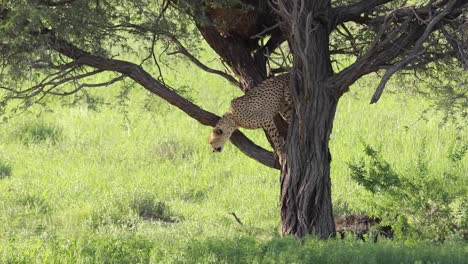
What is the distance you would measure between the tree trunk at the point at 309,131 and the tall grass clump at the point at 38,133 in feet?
20.3

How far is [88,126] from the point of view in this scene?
46.8 ft

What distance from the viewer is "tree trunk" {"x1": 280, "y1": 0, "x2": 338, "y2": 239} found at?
25.6 feet

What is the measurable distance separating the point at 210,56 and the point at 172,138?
12.8 feet

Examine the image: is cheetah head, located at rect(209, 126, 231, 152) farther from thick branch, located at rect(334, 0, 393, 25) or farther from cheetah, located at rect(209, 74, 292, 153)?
thick branch, located at rect(334, 0, 393, 25)

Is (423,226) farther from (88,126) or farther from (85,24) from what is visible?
(88,126)

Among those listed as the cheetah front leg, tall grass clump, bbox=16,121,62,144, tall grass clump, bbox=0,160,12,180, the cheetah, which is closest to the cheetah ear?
the cheetah

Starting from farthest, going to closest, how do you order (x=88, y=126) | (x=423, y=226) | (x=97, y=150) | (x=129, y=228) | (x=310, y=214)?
(x=88, y=126) → (x=97, y=150) → (x=129, y=228) → (x=423, y=226) → (x=310, y=214)

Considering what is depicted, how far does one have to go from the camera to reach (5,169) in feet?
39.6

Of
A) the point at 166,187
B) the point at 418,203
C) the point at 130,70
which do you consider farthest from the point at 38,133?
the point at 418,203

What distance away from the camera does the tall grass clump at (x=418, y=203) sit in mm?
8727

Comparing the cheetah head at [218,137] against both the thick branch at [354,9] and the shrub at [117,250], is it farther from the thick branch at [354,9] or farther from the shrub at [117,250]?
the shrub at [117,250]

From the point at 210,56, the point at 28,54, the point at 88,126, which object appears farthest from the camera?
the point at 210,56

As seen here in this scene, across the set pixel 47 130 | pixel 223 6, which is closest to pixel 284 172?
pixel 223 6

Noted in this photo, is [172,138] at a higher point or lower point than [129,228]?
higher
